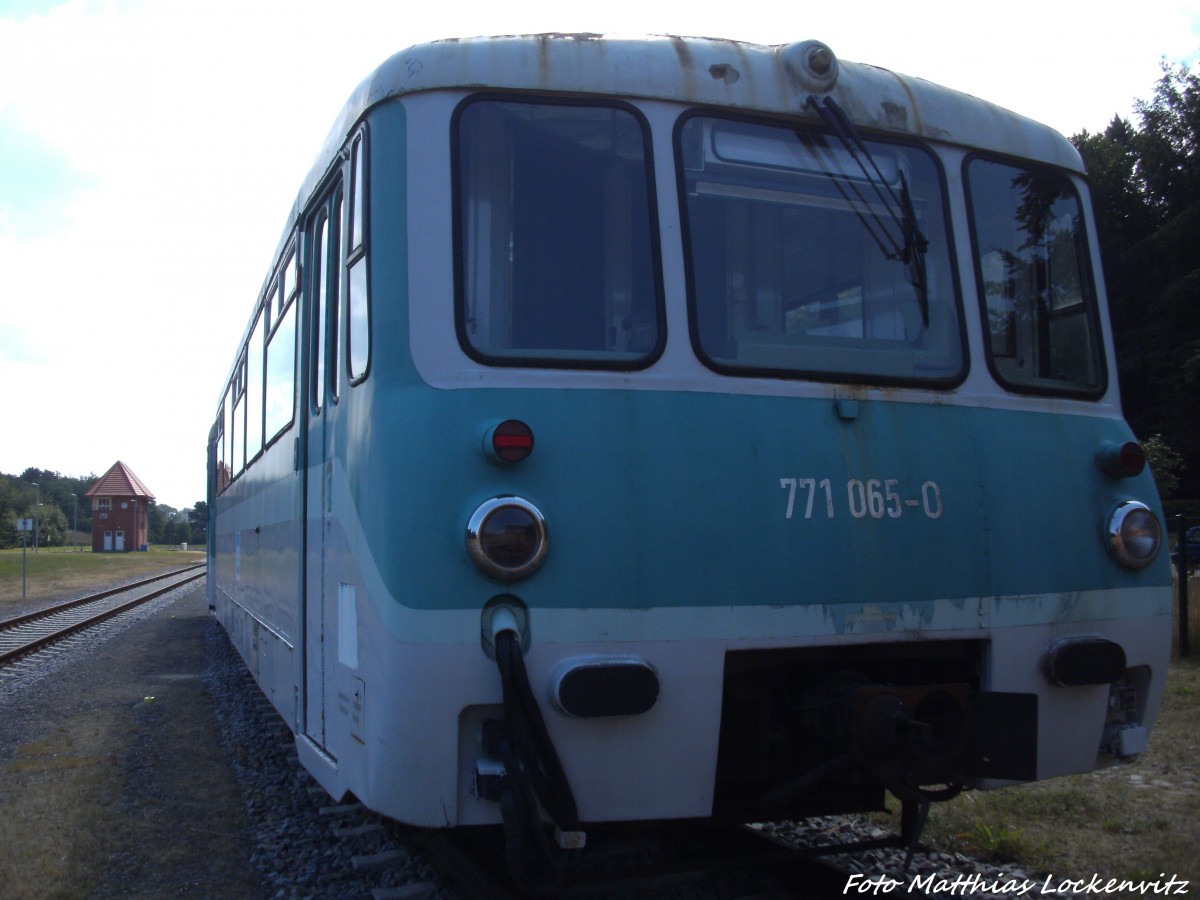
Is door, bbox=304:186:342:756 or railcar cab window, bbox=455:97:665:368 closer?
railcar cab window, bbox=455:97:665:368

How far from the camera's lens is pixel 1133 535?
12.7 ft

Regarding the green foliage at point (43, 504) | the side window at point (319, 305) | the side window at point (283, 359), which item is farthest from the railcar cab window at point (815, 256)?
the green foliage at point (43, 504)

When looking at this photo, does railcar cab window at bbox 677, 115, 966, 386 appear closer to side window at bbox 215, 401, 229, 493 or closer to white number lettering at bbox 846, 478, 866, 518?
white number lettering at bbox 846, 478, 866, 518

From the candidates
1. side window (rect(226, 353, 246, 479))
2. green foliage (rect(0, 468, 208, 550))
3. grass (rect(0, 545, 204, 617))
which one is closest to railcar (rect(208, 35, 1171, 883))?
side window (rect(226, 353, 246, 479))

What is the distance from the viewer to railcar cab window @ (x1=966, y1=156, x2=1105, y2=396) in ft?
13.4

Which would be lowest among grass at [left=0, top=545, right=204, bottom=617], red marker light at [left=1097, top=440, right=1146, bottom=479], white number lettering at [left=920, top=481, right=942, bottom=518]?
grass at [left=0, top=545, right=204, bottom=617]

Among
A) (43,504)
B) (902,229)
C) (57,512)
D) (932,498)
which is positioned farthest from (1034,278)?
(43,504)

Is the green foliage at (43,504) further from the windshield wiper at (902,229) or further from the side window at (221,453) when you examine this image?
the windshield wiper at (902,229)

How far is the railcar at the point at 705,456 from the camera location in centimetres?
318

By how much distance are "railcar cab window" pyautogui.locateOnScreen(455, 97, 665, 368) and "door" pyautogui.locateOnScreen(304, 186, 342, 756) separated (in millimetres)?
829

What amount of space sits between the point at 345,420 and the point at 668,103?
4.95ft

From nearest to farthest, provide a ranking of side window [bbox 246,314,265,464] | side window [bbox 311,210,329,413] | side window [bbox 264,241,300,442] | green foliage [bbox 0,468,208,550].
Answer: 1. side window [bbox 311,210,329,413]
2. side window [bbox 264,241,300,442]
3. side window [bbox 246,314,265,464]
4. green foliage [bbox 0,468,208,550]

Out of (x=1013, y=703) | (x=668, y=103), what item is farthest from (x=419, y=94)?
(x=1013, y=703)

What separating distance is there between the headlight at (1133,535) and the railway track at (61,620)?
12.6 m
